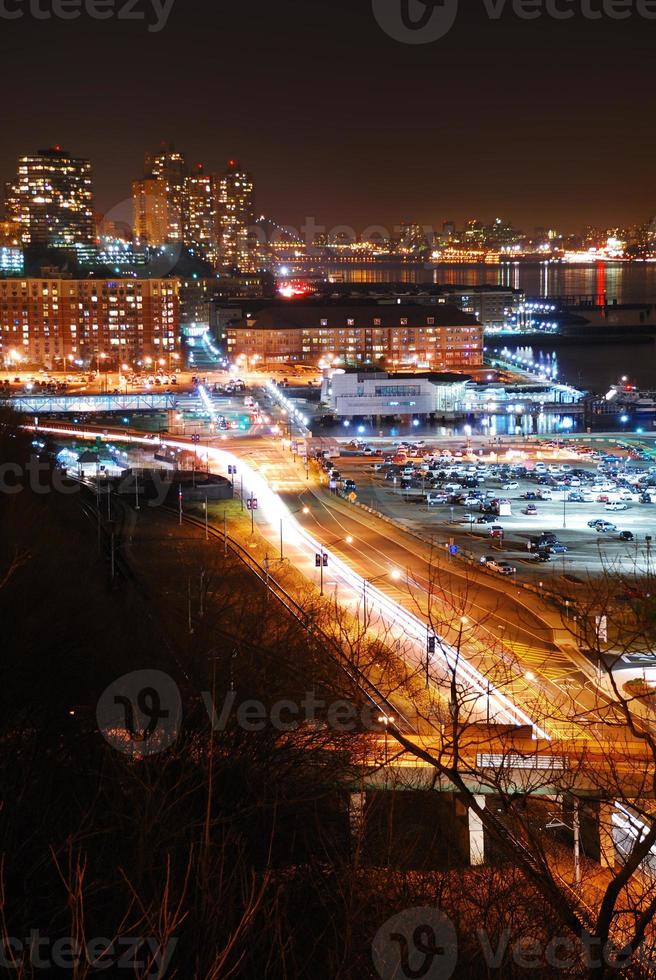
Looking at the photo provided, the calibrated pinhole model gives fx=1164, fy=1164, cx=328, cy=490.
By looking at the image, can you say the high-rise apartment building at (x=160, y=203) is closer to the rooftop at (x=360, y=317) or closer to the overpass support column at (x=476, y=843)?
the rooftop at (x=360, y=317)

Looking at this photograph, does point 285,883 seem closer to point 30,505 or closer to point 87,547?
point 87,547

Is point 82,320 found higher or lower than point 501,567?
higher

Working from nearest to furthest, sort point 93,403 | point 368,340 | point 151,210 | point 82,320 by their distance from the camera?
1. point 93,403
2. point 82,320
3. point 368,340
4. point 151,210

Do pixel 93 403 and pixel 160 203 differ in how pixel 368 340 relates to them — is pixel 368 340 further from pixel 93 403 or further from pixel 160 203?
pixel 160 203

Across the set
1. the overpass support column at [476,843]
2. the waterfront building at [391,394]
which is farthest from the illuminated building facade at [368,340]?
the overpass support column at [476,843]

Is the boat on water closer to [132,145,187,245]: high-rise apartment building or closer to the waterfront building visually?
the waterfront building

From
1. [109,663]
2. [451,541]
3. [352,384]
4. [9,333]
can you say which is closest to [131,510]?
[451,541]

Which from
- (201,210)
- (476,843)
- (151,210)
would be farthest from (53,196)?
(476,843)
